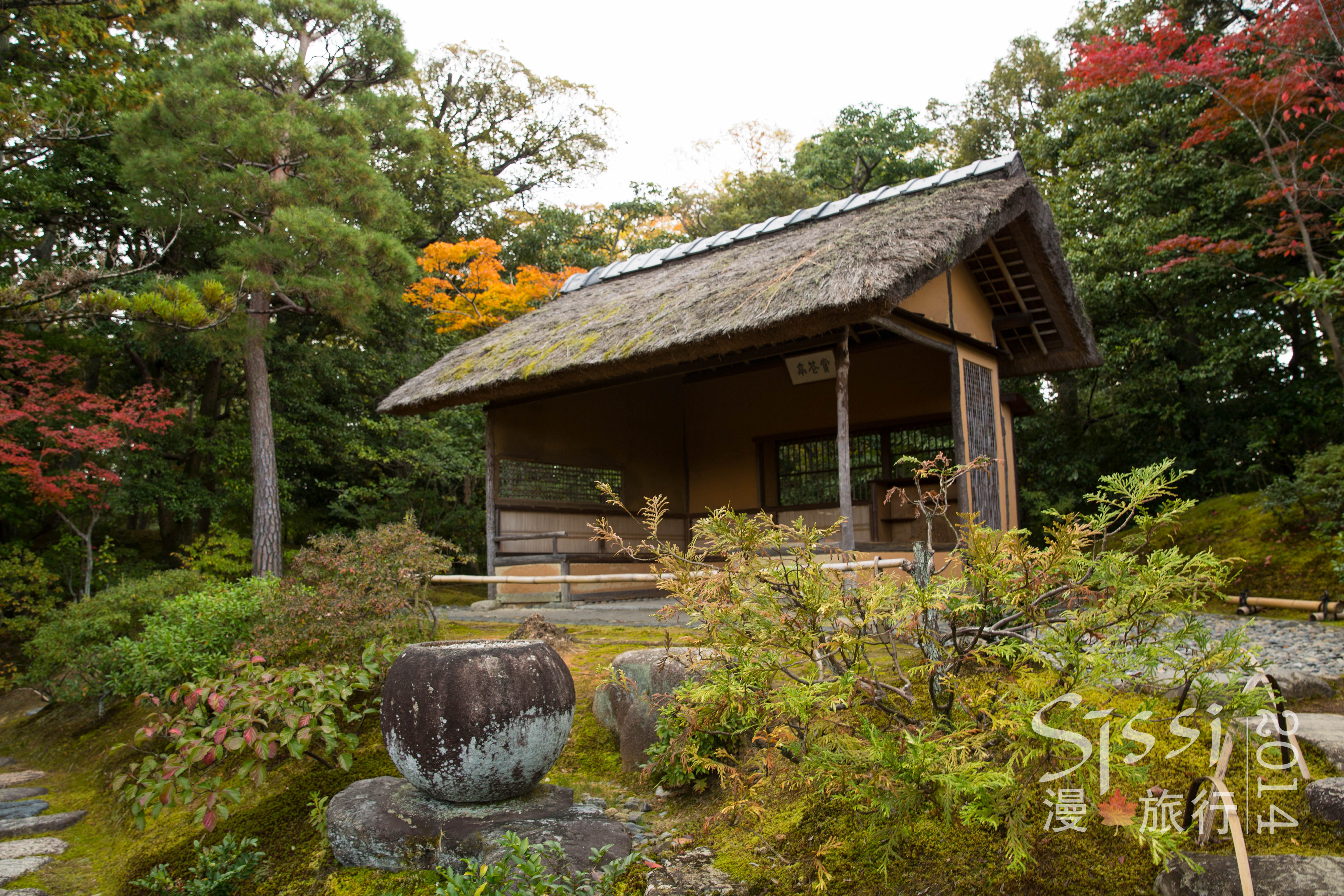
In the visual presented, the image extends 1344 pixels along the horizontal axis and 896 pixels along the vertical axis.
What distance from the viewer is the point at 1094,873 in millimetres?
2320

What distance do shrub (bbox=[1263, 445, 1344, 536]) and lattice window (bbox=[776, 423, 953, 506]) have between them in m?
3.33

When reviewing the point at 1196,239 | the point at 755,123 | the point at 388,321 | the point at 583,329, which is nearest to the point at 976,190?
the point at 583,329

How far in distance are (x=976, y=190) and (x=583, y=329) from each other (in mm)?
3984

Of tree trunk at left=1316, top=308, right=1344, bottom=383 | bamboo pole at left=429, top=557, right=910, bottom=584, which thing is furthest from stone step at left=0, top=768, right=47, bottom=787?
tree trunk at left=1316, top=308, right=1344, bottom=383

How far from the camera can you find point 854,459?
9.90 m

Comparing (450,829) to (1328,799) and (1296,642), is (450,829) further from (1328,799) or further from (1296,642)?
(1296,642)

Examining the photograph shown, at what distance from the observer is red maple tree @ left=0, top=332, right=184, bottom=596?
9031 mm

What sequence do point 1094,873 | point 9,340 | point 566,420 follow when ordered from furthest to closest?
point 566,420, point 9,340, point 1094,873

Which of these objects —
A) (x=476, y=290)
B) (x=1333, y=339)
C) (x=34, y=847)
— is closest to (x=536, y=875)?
(x=34, y=847)

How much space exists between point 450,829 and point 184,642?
128 inches

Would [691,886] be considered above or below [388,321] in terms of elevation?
below

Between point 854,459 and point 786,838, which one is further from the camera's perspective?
point 854,459

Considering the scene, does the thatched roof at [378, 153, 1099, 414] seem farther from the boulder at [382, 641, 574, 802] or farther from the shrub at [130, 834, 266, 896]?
the shrub at [130, 834, 266, 896]

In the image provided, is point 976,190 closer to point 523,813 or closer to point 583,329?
point 583,329
